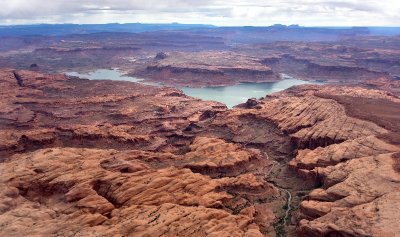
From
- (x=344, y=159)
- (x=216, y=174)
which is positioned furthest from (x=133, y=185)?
(x=344, y=159)

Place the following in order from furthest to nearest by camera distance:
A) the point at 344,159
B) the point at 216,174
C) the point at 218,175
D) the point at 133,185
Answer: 1. the point at 216,174
2. the point at 218,175
3. the point at 344,159
4. the point at 133,185

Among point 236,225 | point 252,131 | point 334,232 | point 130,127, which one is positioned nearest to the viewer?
point 334,232

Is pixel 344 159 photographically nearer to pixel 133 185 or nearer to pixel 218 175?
pixel 218 175

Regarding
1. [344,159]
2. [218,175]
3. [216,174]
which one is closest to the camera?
[344,159]

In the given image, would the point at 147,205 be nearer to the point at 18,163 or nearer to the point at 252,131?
the point at 18,163

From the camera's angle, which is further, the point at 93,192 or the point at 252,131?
the point at 252,131

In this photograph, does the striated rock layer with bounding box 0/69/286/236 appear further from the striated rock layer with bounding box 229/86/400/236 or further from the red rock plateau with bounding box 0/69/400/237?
the striated rock layer with bounding box 229/86/400/236

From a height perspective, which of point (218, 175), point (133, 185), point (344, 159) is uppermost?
point (344, 159)


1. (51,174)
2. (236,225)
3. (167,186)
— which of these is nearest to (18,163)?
(51,174)

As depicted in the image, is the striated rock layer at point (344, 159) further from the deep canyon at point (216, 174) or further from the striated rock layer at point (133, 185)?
the striated rock layer at point (133, 185)
